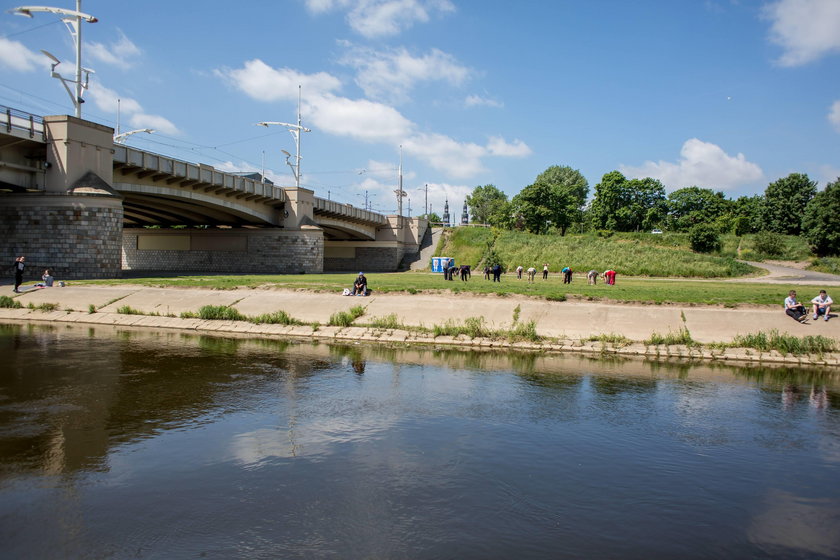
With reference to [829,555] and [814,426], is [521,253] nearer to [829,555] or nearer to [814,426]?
[814,426]

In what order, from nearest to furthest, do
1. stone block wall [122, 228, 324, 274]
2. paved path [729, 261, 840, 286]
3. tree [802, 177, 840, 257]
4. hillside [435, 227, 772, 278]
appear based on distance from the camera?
1. paved path [729, 261, 840, 286]
2. stone block wall [122, 228, 324, 274]
3. hillside [435, 227, 772, 278]
4. tree [802, 177, 840, 257]

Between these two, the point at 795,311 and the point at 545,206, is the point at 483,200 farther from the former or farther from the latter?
the point at 795,311

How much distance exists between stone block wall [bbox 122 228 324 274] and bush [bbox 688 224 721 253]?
5417 centimetres

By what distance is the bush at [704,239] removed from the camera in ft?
279

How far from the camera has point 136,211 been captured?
5828 centimetres

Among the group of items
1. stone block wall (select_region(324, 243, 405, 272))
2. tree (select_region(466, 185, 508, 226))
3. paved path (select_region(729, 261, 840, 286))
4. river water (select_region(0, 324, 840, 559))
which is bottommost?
river water (select_region(0, 324, 840, 559))

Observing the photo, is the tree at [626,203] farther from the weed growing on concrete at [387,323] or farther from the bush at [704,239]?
the weed growing on concrete at [387,323]

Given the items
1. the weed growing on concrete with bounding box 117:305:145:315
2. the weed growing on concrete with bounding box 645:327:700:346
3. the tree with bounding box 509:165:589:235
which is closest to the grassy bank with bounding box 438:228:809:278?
the tree with bounding box 509:165:589:235

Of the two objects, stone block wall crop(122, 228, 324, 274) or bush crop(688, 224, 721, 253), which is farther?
bush crop(688, 224, 721, 253)

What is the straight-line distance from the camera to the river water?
23.3ft

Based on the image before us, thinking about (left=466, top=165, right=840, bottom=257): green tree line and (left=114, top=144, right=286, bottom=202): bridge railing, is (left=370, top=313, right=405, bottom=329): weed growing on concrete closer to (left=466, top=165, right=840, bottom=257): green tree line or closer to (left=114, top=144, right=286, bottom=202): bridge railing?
(left=114, top=144, right=286, bottom=202): bridge railing

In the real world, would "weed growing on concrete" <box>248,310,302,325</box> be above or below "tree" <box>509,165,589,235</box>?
below

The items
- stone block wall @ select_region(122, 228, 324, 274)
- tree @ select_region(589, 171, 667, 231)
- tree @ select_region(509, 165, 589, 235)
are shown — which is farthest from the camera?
tree @ select_region(589, 171, 667, 231)

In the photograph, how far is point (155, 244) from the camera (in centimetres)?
6781
